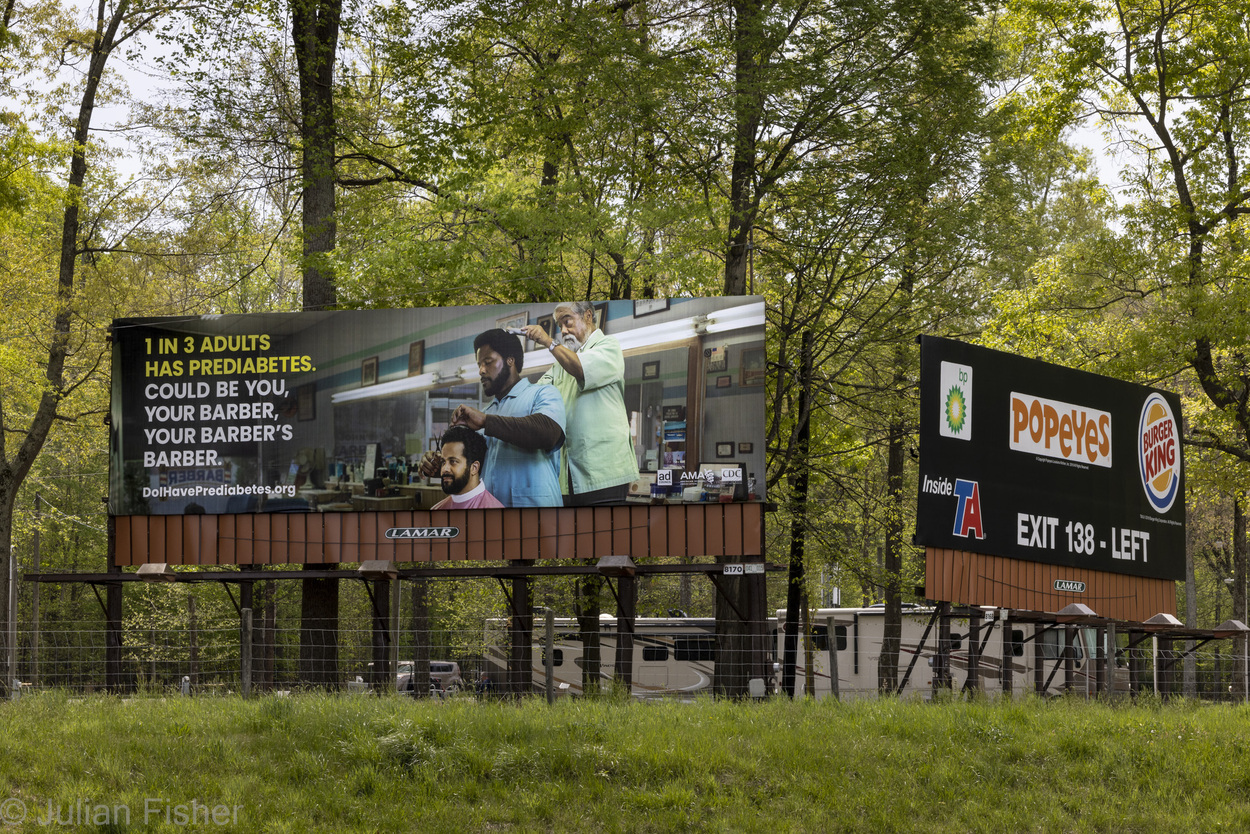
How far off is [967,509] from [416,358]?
320 inches

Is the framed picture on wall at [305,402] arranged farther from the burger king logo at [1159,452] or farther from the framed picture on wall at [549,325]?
the burger king logo at [1159,452]

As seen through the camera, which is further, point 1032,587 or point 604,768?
point 1032,587

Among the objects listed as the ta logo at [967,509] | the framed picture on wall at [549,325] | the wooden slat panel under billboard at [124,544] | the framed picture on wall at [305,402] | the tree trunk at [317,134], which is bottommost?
the wooden slat panel under billboard at [124,544]

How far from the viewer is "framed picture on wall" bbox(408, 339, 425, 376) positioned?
55.1 feet

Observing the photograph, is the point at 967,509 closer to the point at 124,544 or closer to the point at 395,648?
the point at 395,648

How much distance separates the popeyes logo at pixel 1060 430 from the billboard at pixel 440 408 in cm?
368

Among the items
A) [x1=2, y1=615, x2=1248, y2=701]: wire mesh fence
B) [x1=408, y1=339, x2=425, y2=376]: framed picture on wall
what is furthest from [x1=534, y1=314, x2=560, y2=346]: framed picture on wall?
[x1=2, y1=615, x2=1248, y2=701]: wire mesh fence

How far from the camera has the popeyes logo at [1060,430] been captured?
1617cm

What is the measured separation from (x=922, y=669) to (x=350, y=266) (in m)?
15.8

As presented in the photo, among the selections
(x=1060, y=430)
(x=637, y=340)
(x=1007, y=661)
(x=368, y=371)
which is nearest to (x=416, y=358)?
(x=368, y=371)

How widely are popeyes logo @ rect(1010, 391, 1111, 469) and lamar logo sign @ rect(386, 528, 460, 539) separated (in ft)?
26.4

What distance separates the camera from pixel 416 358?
16828 millimetres

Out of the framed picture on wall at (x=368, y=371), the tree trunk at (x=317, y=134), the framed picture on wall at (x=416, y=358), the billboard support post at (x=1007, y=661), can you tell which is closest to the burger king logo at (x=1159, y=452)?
the billboard support post at (x=1007, y=661)

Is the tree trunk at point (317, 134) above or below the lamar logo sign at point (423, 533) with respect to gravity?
above
